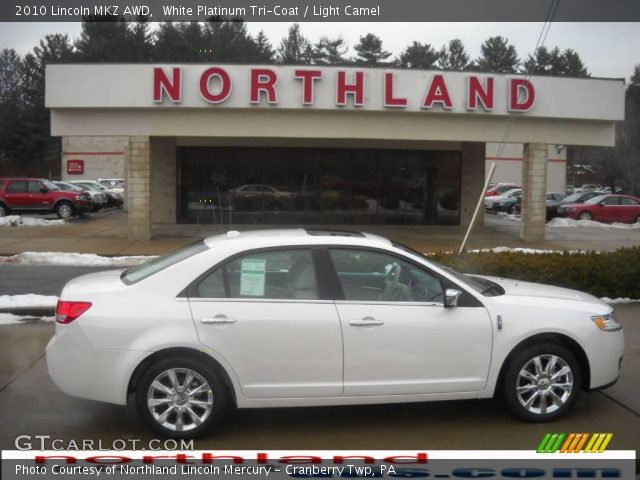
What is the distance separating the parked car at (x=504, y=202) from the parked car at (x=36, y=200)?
20181mm

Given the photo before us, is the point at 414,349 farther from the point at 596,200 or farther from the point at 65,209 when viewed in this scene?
the point at 596,200

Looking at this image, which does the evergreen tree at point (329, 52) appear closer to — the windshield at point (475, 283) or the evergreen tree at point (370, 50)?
the evergreen tree at point (370, 50)

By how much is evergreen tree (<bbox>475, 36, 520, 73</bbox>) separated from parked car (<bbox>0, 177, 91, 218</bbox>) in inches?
1707

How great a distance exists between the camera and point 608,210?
106ft

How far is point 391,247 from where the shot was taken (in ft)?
19.7

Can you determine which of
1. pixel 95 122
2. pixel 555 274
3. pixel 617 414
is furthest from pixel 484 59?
pixel 617 414

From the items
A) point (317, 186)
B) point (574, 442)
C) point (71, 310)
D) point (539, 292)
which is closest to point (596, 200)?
point (317, 186)

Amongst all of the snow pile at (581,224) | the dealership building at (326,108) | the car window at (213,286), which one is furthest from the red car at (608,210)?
the car window at (213,286)

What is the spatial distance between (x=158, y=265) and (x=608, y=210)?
29.5m

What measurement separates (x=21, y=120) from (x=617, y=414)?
2592 inches

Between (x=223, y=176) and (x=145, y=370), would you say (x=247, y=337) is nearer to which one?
(x=145, y=370)

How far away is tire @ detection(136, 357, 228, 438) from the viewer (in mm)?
5488

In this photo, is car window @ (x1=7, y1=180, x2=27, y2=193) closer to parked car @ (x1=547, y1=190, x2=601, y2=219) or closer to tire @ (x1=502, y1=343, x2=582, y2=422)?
parked car @ (x1=547, y1=190, x2=601, y2=219)

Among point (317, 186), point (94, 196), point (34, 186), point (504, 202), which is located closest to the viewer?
point (317, 186)
